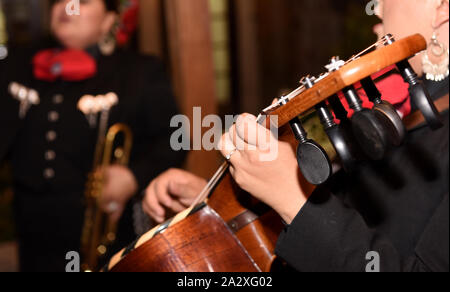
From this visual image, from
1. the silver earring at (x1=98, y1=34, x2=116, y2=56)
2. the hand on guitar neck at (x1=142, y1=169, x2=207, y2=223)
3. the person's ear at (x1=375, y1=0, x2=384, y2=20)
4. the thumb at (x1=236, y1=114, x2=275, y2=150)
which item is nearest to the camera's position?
the thumb at (x1=236, y1=114, x2=275, y2=150)

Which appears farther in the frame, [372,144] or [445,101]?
[445,101]

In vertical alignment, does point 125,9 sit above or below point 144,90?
above

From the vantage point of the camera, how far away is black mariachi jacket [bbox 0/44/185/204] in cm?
245

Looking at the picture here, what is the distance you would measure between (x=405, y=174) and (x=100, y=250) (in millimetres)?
1763

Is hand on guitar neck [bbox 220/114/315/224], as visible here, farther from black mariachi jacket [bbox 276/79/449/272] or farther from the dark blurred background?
the dark blurred background

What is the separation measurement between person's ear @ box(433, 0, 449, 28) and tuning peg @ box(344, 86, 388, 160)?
436 millimetres

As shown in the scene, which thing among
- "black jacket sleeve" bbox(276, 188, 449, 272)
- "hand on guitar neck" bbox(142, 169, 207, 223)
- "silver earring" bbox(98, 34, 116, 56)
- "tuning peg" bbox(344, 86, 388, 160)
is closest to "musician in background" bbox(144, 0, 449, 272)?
"black jacket sleeve" bbox(276, 188, 449, 272)

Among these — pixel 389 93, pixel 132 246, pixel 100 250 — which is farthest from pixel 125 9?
pixel 389 93

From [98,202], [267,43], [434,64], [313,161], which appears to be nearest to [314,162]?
[313,161]

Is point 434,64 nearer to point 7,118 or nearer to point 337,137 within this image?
point 337,137

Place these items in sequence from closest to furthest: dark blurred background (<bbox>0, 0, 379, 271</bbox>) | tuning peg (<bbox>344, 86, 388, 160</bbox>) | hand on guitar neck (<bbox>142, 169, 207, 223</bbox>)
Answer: tuning peg (<bbox>344, 86, 388, 160</bbox>) → hand on guitar neck (<bbox>142, 169, 207, 223</bbox>) → dark blurred background (<bbox>0, 0, 379, 271</bbox>)

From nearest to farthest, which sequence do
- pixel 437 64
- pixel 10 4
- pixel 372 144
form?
1. pixel 372 144
2. pixel 437 64
3. pixel 10 4

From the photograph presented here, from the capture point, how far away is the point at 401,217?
119 centimetres
